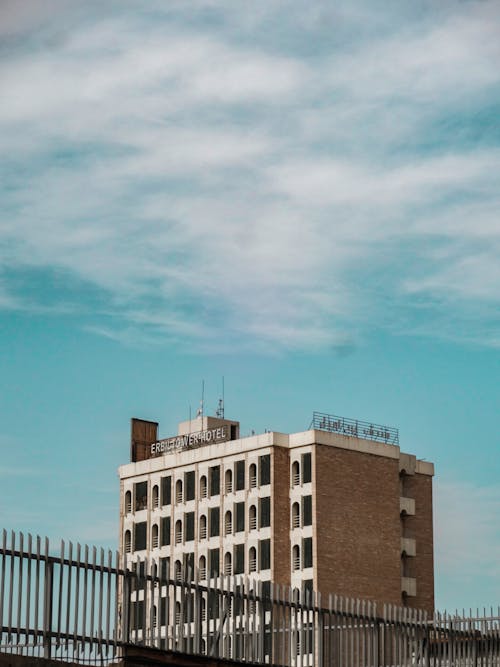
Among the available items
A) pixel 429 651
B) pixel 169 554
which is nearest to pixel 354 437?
pixel 169 554

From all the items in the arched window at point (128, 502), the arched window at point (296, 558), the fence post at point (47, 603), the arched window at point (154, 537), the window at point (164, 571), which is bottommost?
the fence post at point (47, 603)

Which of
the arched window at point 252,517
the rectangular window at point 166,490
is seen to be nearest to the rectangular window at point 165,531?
the rectangular window at point 166,490

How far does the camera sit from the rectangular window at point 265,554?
352 ft

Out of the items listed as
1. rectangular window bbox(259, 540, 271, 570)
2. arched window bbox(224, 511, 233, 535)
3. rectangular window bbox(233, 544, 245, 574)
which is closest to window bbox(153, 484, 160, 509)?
arched window bbox(224, 511, 233, 535)

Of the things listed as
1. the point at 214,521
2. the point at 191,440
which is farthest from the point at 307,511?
the point at 191,440

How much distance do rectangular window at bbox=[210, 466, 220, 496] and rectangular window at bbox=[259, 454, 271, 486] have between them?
4.12 m

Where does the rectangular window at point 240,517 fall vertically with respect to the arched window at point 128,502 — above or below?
below

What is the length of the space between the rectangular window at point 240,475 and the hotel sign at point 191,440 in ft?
9.66

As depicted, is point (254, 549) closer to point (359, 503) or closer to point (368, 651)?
point (359, 503)

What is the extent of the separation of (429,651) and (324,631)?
2.76m

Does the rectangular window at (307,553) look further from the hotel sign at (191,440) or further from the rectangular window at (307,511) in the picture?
the hotel sign at (191,440)

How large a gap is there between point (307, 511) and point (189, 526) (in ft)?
34.2

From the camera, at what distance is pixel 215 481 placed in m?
112

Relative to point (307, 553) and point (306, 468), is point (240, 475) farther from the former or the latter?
point (307, 553)
